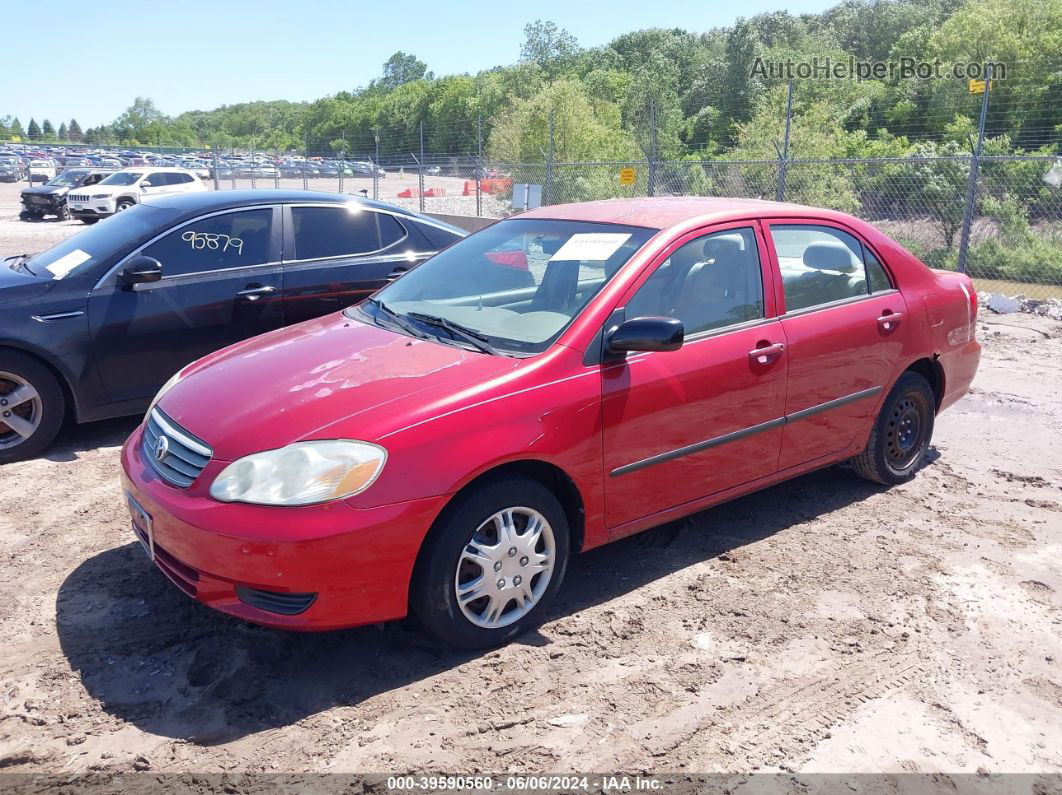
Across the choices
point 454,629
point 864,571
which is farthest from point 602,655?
point 864,571

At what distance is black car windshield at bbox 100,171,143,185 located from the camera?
1068 inches

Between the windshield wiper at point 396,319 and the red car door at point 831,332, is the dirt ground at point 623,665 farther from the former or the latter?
the windshield wiper at point 396,319

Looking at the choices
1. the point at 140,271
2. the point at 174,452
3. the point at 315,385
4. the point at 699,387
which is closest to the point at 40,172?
the point at 140,271

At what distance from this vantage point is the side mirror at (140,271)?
5.49 m

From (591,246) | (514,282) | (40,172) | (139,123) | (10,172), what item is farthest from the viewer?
(139,123)

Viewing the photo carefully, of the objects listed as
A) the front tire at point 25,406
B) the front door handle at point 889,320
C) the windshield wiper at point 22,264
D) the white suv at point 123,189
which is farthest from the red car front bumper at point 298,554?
the white suv at point 123,189

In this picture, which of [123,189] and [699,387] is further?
[123,189]

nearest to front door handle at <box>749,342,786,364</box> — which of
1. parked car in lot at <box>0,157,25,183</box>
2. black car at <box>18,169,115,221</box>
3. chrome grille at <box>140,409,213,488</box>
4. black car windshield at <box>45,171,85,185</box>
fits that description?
chrome grille at <box>140,409,213,488</box>

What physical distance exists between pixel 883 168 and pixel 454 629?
21586mm

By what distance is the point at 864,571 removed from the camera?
409cm

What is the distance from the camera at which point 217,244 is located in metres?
5.96

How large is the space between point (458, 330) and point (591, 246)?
0.76 meters

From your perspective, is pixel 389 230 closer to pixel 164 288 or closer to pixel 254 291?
pixel 254 291

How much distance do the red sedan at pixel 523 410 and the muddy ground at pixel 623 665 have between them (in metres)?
0.30
